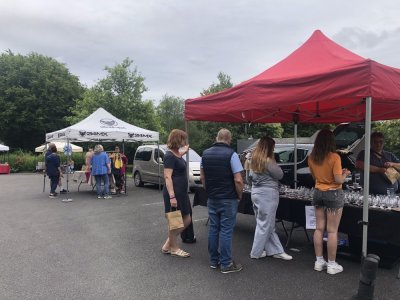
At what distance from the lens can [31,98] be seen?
1442 inches

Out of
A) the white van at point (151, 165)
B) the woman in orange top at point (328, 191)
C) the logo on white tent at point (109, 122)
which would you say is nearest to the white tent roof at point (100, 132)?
the logo on white tent at point (109, 122)

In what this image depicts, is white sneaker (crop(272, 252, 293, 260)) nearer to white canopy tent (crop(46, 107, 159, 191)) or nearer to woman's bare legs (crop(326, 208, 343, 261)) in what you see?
woman's bare legs (crop(326, 208, 343, 261))

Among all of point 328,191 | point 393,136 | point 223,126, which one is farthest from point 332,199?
point 223,126

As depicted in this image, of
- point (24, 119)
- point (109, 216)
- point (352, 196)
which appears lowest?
point (109, 216)

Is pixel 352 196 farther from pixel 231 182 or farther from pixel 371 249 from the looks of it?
pixel 231 182

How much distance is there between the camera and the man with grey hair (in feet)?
15.2

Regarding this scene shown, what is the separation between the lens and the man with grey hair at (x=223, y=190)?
15.2 ft

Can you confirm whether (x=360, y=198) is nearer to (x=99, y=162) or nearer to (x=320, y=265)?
(x=320, y=265)

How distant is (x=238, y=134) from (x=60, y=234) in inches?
716

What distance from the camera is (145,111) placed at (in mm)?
27344

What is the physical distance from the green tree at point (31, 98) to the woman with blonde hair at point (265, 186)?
35.6m

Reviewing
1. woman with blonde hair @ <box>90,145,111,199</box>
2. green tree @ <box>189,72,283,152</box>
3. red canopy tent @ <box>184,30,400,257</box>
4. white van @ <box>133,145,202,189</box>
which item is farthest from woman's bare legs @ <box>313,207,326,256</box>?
green tree @ <box>189,72,283,152</box>

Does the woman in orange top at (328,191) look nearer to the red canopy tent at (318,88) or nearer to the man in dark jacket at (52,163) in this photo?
the red canopy tent at (318,88)

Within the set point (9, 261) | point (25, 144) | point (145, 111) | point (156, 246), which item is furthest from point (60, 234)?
point (25, 144)
